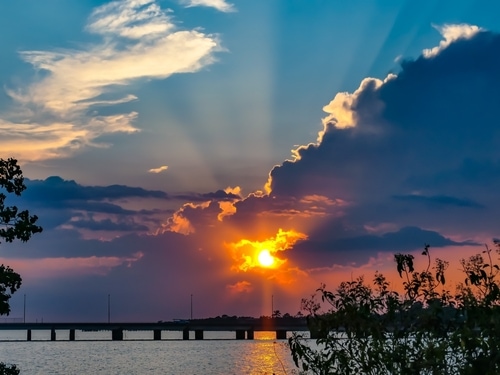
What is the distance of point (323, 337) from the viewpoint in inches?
827

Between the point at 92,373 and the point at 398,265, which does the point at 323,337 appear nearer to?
the point at 398,265

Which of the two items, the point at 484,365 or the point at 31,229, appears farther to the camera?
the point at 31,229

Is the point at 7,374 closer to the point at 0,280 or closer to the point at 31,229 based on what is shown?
the point at 0,280

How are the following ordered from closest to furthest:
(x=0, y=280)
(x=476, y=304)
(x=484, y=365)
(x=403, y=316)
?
(x=484, y=365) → (x=476, y=304) → (x=403, y=316) → (x=0, y=280)

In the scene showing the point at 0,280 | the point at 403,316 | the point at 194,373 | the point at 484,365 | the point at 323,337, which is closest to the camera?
the point at 484,365

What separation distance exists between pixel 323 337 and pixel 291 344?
3.05ft

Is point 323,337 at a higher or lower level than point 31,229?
lower

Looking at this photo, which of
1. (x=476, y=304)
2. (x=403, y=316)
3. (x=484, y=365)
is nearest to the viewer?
(x=484, y=365)

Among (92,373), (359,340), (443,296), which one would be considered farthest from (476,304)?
(92,373)

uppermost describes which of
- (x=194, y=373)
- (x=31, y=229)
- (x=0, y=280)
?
(x=31, y=229)

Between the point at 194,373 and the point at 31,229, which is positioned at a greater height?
the point at 31,229

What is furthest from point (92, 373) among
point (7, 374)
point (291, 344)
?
point (291, 344)

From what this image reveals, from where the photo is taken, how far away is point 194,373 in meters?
145

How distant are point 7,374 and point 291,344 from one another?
25.7 metres
